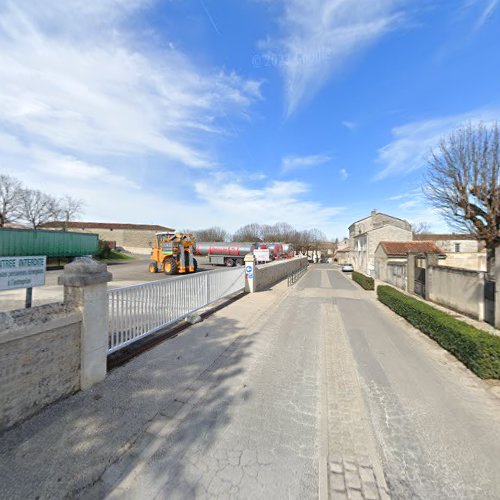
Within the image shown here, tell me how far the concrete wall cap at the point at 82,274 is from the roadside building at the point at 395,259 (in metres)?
18.7

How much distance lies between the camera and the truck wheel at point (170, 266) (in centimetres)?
1873

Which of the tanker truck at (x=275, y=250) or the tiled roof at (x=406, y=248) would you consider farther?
the tanker truck at (x=275, y=250)

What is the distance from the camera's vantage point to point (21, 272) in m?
3.21

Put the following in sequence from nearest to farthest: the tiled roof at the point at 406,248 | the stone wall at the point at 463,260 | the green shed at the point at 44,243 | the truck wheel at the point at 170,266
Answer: the truck wheel at the point at 170,266 → the green shed at the point at 44,243 → the stone wall at the point at 463,260 → the tiled roof at the point at 406,248

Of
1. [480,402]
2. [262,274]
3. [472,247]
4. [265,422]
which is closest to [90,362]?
[265,422]

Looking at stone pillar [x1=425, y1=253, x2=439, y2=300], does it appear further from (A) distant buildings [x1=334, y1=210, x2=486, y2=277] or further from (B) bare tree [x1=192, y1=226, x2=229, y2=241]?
(B) bare tree [x1=192, y1=226, x2=229, y2=241]

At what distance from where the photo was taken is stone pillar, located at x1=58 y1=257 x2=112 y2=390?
3.44 metres

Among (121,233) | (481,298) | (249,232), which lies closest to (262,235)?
(249,232)

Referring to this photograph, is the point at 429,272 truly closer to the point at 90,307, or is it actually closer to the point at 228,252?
the point at 90,307

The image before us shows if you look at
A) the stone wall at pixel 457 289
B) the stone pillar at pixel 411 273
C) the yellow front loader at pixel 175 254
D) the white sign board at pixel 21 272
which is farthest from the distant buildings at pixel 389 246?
the white sign board at pixel 21 272

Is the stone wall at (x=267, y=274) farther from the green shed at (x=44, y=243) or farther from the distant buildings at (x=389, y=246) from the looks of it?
the green shed at (x=44, y=243)

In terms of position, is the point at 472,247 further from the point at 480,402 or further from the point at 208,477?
the point at 208,477

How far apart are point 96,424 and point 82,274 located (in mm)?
1779

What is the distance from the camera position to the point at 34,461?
238 centimetres
